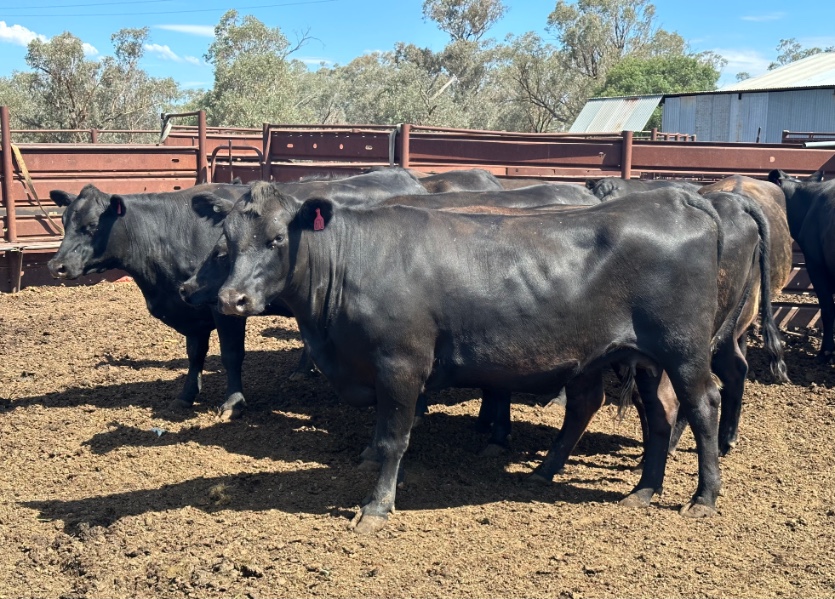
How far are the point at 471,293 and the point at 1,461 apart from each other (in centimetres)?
340

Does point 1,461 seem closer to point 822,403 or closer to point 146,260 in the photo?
point 146,260

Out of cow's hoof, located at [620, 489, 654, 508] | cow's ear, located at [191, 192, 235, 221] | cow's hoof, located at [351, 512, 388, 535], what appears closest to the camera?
cow's hoof, located at [351, 512, 388, 535]

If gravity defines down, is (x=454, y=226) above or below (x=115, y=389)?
above

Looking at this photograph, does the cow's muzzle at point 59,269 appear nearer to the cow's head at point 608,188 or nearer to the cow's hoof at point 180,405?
the cow's hoof at point 180,405

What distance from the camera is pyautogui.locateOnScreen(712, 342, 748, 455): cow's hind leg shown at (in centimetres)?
628

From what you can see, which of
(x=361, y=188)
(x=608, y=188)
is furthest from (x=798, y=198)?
(x=361, y=188)

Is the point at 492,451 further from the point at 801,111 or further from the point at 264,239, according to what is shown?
the point at 801,111

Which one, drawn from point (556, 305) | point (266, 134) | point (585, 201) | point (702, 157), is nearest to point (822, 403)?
point (585, 201)

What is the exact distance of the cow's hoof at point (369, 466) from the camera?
576 centimetres

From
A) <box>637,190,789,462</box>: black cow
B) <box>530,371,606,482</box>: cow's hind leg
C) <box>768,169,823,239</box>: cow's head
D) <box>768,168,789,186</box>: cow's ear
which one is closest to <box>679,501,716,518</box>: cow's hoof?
<box>637,190,789,462</box>: black cow

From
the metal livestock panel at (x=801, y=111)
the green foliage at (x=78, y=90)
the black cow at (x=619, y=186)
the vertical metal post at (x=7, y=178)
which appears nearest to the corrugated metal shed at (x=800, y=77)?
the metal livestock panel at (x=801, y=111)

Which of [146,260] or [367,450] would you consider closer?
[367,450]

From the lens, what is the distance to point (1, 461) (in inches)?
233

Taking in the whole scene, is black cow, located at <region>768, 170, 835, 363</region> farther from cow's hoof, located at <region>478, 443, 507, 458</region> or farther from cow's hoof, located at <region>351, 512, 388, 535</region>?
cow's hoof, located at <region>351, 512, 388, 535</region>
